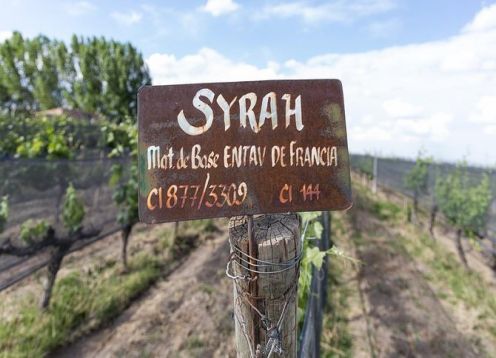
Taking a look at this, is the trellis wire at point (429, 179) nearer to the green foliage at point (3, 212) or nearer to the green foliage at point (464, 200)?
the green foliage at point (464, 200)

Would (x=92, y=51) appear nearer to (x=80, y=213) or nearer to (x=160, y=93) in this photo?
(x=80, y=213)

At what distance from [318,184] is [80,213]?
4906mm

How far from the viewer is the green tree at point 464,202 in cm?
752

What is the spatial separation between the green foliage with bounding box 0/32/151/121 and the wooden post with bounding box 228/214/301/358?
31394 millimetres

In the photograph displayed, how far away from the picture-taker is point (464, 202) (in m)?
8.00

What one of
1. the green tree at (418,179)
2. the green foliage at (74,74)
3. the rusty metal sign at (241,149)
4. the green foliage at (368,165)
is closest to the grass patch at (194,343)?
the rusty metal sign at (241,149)

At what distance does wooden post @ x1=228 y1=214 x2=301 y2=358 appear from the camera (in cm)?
138

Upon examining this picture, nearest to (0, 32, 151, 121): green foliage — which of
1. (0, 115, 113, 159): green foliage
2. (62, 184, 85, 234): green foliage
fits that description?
(0, 115, 113, 159): green foliage

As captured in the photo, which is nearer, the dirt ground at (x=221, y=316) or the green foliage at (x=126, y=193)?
the dirt ground at (x=221, y=316)

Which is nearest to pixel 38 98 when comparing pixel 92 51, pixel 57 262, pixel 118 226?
pixel 92 51

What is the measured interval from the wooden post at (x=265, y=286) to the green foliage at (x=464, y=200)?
24.7 ft

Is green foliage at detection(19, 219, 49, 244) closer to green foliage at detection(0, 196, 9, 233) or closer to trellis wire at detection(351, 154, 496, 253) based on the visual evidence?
green foliage at detection(0, 196, 9, 233)

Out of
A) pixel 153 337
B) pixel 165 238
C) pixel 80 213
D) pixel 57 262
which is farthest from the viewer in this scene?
pixel 165 238

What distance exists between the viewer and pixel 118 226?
7441 mm
